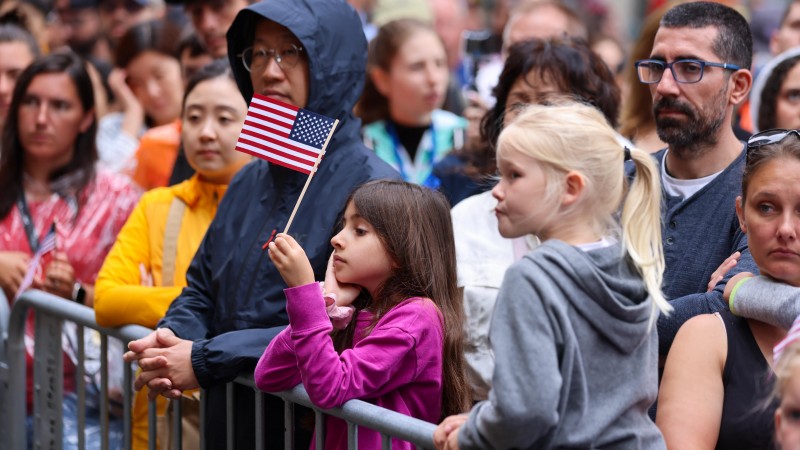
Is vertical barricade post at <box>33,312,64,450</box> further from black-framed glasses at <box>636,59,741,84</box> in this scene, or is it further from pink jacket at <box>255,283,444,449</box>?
black-framed glasses at <box>636,59,741,84</box>

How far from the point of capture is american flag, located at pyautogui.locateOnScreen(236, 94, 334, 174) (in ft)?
13.7

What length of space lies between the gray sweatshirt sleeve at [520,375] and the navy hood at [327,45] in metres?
1.72

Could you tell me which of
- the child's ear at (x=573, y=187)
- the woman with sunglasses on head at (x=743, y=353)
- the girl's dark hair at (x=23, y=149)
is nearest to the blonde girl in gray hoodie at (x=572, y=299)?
the child's ear at (x=573, y=187)

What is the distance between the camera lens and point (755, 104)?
6.27 metres

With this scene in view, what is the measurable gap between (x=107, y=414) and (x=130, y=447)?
0.65 ft

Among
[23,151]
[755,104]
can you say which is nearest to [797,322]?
[755,104]

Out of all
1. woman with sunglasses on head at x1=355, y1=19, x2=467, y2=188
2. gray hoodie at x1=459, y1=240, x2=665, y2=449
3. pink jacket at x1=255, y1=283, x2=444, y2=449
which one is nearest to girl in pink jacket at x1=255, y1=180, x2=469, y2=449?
pink jacket at x1=255, y1=283, x2=444, y2=449

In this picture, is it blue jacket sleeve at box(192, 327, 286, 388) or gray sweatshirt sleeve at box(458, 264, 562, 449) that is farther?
blue jacket sleeve at box(192, 327, 286, 388)

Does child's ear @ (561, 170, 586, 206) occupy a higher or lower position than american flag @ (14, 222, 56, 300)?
higher

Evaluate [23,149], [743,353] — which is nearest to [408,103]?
[23,149]

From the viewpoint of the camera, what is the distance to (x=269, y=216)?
453cm

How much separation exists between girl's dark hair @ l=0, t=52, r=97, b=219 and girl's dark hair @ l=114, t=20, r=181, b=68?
1.48 m

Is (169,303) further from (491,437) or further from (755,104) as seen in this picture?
(755,104)

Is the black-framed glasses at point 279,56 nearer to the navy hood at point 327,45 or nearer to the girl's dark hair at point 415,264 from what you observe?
the navy hood at point 327,45
